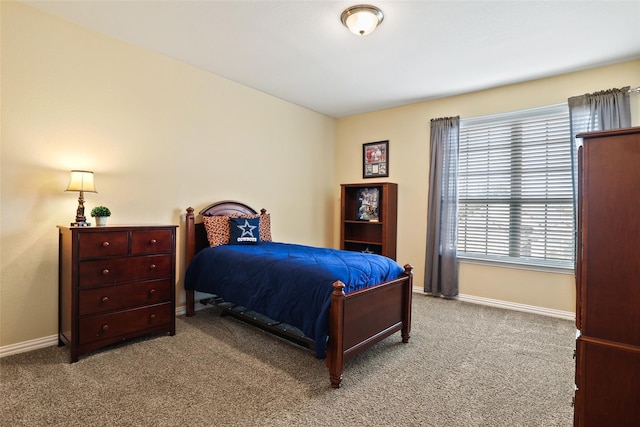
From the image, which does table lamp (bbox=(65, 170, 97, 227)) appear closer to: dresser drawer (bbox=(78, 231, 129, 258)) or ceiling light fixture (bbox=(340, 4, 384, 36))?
dresser drawer (bbox=(78, 231, 129, 258))

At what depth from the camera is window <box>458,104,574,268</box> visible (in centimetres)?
357

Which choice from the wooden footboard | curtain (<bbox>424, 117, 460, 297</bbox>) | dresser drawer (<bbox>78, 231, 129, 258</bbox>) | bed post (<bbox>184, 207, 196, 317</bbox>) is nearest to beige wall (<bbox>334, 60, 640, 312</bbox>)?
curtain (<bbox>424, 117, 460, 297</bbox>)

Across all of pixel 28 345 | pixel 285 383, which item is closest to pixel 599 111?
pixel 285 383

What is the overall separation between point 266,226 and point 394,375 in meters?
2.35

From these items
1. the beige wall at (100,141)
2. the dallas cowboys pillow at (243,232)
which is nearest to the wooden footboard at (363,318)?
the dallas cowboys pillow at (243,232)

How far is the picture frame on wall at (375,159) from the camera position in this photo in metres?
4.89

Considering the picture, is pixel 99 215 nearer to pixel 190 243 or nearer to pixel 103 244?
pixel 103 244

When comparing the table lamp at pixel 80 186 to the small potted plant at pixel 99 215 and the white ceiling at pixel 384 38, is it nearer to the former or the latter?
the small potted plant at pixel 99 215

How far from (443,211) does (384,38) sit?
2.31 metres

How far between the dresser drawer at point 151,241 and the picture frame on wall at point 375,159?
3153 millimetres

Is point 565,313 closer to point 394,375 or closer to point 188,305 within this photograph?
point 394,375

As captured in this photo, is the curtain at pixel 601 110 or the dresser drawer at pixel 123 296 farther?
the curtain at pixel 601 110

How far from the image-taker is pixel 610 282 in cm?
113

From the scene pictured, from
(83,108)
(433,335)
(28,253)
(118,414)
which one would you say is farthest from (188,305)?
(433,335)
